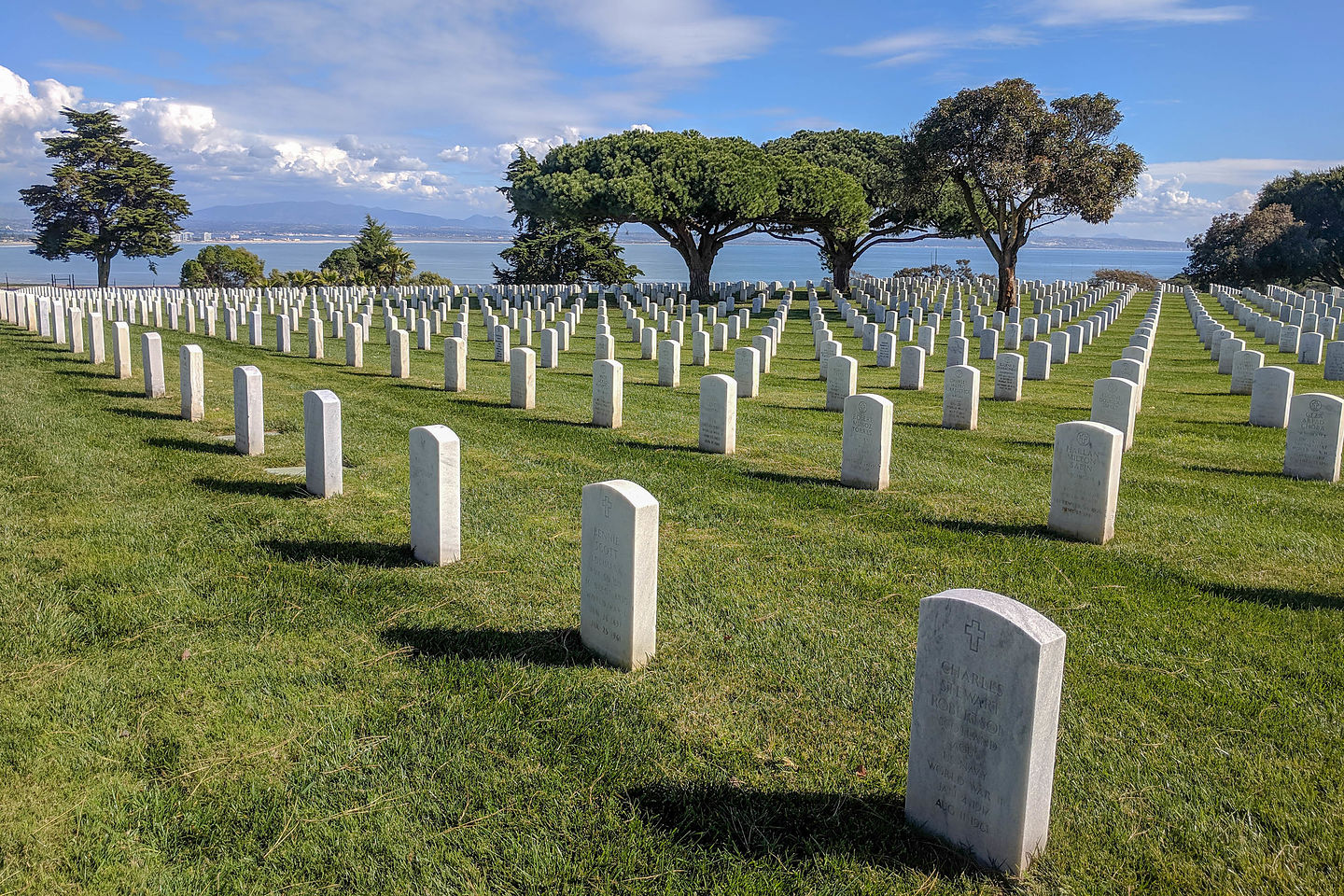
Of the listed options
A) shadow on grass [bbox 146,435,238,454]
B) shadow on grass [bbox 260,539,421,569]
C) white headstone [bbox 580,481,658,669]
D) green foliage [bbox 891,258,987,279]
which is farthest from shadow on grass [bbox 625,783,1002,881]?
green foliage [bbox 891,258,987,279]

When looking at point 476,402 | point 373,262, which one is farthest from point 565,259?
point 476,402

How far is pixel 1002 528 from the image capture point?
7977 mm

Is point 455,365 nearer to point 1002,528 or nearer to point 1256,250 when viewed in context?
point 1002,528

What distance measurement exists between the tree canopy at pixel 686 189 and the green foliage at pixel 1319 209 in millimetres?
33558

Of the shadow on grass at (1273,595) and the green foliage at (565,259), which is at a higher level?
the green foliage at (565,259)

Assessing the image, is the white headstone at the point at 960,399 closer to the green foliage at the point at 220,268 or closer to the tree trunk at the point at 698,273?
the tree trunk at the point at 698,273

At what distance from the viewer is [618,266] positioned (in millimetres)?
58125

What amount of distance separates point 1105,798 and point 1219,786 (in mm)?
568

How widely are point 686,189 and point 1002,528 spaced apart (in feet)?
120

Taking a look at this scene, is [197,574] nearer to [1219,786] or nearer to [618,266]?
[1219,786]

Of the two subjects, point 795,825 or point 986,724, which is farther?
point 795,825

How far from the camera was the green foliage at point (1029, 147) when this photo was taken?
30.6 meters

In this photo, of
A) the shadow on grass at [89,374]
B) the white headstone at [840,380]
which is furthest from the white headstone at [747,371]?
the shadow on grass at [89,374]

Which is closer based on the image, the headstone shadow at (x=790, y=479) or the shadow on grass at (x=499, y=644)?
the shadow on grass at (x=499, y=644)
